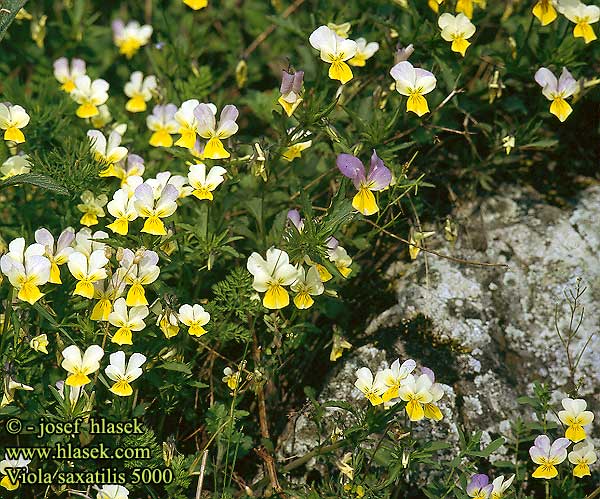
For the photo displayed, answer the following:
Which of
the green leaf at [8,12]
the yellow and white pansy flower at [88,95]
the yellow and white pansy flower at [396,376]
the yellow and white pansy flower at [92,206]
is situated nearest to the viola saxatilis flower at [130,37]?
the yellow and white pansy flower at [88,95]

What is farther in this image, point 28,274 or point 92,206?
point 92,206

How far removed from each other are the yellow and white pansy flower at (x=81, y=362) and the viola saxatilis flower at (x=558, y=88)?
1.75 metres

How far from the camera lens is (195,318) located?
2512 mm

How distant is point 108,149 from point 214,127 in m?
0.46

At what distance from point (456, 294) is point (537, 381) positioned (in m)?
0.41

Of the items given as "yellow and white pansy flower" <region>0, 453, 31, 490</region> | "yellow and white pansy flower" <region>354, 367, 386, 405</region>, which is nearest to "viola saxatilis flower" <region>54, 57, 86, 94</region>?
"yellow and white pansy flower" <region>0, 453, 31, 490</region>

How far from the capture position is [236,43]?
3.94 m

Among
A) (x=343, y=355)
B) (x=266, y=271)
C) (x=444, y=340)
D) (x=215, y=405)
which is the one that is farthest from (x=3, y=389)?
(x=444, y=340)

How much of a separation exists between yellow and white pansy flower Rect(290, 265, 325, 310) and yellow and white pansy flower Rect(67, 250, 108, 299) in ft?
1.82

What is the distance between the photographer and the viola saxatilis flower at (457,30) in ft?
9.64

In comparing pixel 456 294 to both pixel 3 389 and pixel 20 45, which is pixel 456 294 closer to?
pixel 3 389

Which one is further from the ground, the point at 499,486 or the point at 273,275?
the point at 273,275

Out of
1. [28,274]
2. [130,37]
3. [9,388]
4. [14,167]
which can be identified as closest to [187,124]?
[14,167]

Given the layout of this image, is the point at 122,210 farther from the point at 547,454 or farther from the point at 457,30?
the point at 547,454
